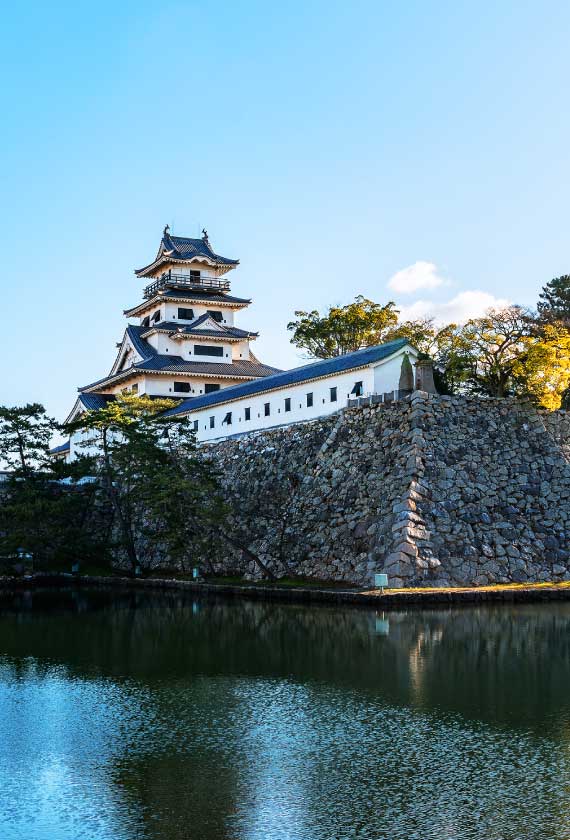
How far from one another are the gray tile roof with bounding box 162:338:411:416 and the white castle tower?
4.35m

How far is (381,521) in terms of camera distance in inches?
1173

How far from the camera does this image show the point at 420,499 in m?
29.6

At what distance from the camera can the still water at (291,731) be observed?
9.59 m

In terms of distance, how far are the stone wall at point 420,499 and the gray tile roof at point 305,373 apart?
1916 millimetres

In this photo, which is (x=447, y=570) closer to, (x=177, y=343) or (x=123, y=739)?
(x=123, y=739)

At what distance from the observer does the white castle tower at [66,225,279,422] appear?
163 ft

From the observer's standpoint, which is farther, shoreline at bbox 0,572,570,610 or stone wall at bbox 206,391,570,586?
stone wall at bbox 206,391,570,586

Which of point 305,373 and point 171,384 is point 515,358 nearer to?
point 305,373

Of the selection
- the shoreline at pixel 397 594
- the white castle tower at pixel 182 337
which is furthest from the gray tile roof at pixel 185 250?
the shoreline at pixel 397 594

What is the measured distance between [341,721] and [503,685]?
3694 mm

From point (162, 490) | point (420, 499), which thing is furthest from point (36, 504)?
point (420, 499)

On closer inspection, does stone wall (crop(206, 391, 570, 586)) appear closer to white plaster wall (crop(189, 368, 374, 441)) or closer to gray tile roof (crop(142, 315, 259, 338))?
white plaster wall (crop(189, 368, 374, 441))

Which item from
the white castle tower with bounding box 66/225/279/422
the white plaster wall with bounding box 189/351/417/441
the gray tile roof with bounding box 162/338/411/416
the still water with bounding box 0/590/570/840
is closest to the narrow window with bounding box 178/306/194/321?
the white castle tower with bounding box 66/225/279/422

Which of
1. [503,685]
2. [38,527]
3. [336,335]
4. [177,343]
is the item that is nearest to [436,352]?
[336,335]
